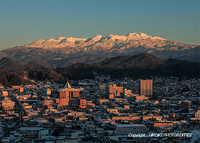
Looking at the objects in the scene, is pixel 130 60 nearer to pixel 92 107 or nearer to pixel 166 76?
pixel 166 76

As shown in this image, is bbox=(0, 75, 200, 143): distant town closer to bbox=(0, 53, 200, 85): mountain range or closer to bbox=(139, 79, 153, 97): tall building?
bbox=(139, 79, 153, 97): tall building

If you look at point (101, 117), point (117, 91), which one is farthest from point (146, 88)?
point (101, 117)

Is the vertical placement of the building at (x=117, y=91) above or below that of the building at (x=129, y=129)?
above

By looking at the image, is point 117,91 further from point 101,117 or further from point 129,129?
point 129,129

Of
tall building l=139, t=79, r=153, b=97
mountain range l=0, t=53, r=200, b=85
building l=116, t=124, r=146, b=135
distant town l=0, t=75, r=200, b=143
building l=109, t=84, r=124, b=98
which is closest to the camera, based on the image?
distant town l=0, t=75, r=200, b=143

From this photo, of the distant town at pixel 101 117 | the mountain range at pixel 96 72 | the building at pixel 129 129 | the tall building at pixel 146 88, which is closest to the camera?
the distant town at pixel 101 117

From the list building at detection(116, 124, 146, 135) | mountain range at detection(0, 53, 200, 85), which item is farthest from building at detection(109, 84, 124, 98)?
building at detection(116, 124, 146, 135)

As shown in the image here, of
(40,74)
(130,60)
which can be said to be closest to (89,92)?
(40,74)

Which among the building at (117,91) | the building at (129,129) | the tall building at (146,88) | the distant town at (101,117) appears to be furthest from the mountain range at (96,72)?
the building at (129,129)

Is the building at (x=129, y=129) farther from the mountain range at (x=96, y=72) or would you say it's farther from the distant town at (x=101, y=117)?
the mountain range at (x=96, y=72)
